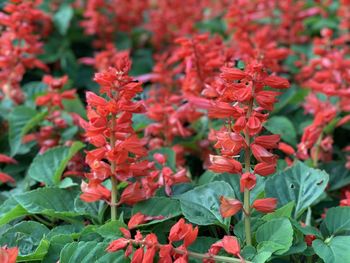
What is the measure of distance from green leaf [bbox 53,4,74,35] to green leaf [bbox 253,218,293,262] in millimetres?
1784

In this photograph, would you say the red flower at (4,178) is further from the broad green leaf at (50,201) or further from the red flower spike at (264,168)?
the red flower spike at (264,168)

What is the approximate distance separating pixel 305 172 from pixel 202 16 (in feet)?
5.84

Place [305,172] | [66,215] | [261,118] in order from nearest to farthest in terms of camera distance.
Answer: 1. [261,118]
2. [66,215]
3. [305,172]

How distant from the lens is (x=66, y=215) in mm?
1600

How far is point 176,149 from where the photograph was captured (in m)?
2.04

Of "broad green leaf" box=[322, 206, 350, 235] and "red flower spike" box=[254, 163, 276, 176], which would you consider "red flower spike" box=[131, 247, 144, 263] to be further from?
"broad green leaf" box=[322, 206, 350, 235]

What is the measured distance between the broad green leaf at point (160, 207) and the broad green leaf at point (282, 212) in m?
0.23

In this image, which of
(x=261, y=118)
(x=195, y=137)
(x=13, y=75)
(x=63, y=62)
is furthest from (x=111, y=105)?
(x=63, y=62)

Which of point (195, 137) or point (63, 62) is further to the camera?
point (63, 62)

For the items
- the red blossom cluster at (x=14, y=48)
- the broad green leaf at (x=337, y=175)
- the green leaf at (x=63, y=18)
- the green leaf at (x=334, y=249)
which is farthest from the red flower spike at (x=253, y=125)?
the green leaf at (x=63, y=18)

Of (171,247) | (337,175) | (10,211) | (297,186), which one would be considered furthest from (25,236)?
(337,175)

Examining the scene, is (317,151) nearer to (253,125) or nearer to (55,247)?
(253,125)

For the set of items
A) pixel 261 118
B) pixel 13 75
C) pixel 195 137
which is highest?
pixel 261 118

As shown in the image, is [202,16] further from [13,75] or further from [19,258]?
[19,258]
